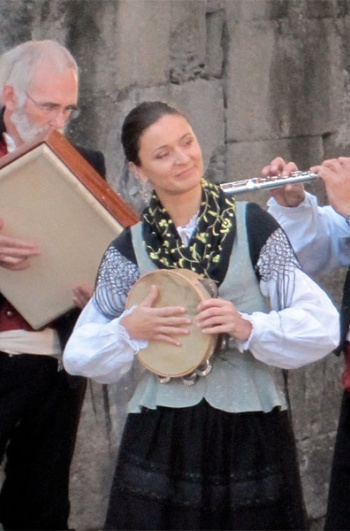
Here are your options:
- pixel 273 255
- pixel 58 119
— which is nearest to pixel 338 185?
pixel 273 255

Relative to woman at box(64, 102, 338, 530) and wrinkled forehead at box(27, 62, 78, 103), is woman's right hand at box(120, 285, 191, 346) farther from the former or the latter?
wrinkled forehead at box(27, 62, 78, 103)

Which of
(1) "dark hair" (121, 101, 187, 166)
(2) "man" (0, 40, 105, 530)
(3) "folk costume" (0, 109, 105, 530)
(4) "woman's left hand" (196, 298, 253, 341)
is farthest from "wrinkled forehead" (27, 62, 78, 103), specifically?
(4) "woman's left hand" (196, 298, 253, 341)

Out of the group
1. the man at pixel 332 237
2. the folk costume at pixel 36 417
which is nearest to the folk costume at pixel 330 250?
the man at pixel 332 237

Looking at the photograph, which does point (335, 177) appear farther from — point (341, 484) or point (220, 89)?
point (220, 89)

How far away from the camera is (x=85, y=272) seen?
3684mm

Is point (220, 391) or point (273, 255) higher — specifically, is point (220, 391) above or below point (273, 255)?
below

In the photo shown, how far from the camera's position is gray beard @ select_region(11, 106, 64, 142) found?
3771 millimetres

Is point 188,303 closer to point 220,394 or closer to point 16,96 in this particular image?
point 220,394

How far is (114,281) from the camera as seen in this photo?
126 inches

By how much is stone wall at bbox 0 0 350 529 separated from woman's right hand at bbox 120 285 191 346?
5.11 feet

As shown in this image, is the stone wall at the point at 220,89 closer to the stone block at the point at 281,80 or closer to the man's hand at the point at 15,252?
the stone block at the point at 281,80

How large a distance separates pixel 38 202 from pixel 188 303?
0.75 meters

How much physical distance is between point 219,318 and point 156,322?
0.17 metres

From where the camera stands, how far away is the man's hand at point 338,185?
346 centimetres
